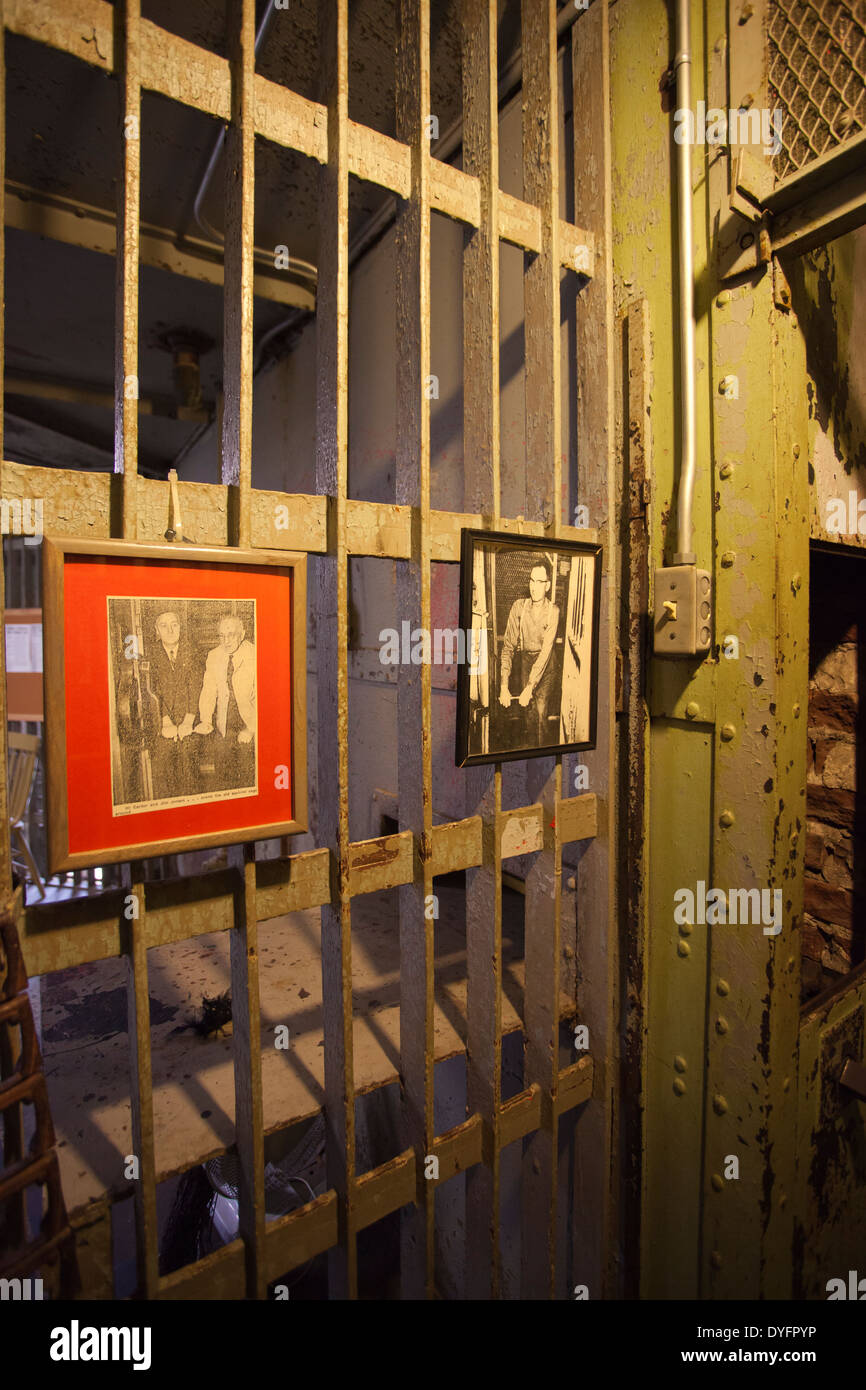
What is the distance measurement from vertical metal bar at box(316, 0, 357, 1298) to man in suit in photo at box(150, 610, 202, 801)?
0.25 m

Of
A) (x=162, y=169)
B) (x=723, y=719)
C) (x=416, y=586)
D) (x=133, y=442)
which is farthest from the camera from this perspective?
(x=162, y=169)

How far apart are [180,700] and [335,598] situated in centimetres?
36

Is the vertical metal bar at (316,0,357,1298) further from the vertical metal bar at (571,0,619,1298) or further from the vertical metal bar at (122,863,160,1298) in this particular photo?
the vertical metal bar at (571,0,619,1298)

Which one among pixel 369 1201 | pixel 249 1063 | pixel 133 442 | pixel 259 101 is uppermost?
pixel 259 101

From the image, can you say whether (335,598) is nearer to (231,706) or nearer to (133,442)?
(231,706)

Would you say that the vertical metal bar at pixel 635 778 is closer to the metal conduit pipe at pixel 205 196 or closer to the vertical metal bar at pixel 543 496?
the vertical metal bar at pixel 543 496

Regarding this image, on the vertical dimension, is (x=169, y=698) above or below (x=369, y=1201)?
above

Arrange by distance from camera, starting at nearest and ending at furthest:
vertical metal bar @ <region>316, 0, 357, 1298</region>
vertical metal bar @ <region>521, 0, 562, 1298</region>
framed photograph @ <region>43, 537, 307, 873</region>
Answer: framed photograph @ <region>43, 537, 307, 873</region>
vertical metal bar @ <region>316, 0, 357, 1298</region>
vertical metal bar @ <region>521, 0, 562, 1298</region>

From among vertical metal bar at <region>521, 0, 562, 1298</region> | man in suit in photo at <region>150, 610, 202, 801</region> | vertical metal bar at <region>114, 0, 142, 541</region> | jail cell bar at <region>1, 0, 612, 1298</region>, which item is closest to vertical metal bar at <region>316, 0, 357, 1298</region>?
jail cell bar at <region>1, 0, 612, 1298</region>

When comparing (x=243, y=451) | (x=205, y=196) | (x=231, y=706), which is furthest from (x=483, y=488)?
(x=205, y=196)

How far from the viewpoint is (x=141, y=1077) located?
112 cm

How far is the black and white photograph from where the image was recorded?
107cm
